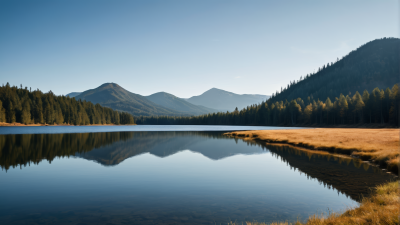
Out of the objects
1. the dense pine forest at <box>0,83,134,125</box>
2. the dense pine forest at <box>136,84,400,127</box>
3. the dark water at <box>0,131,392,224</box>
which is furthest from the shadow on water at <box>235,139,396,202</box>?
the dense pine forest at <box>0,83,134,125</box>

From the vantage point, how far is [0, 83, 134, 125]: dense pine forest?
14100 centimetres

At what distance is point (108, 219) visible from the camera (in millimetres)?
11734

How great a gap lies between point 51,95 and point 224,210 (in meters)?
199

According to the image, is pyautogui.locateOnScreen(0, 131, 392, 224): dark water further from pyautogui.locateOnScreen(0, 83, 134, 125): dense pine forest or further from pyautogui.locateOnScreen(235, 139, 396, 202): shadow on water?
pyautogui.locateOnScreen(0, 83, 134, 125): dense pine forest

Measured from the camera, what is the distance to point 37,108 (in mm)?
153750

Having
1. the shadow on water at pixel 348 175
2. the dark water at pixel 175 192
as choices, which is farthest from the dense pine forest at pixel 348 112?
the dark water at pixel 175 192

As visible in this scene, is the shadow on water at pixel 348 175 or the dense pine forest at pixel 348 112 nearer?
the shadow on water at pixel 348 175

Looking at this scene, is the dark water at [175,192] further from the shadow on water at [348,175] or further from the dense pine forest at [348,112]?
the dense pine forest at [348,112]

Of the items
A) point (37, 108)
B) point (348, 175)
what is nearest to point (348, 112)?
point (348, 175)

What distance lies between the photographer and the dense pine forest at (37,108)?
5551 inches

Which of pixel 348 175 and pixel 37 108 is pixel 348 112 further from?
pixel 37 108

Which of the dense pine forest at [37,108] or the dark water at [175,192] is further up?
the dense pine forest at [37,108]

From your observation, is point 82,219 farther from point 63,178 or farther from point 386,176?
point 386,176

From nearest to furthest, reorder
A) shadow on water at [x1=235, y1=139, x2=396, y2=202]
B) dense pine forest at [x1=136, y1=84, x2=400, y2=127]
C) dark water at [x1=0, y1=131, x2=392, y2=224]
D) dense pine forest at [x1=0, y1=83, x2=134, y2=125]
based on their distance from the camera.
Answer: dark water at [x1=0, y1=131, x2=392, y2=224]
shadow on water at [x1=235, y1=139, x2=396, y2=202]
dense pine forest at [x1=136, y1=84, x2=400, y2=127]
dense pine forest at [x1=0, y1=83, x2=134, y2=125]
